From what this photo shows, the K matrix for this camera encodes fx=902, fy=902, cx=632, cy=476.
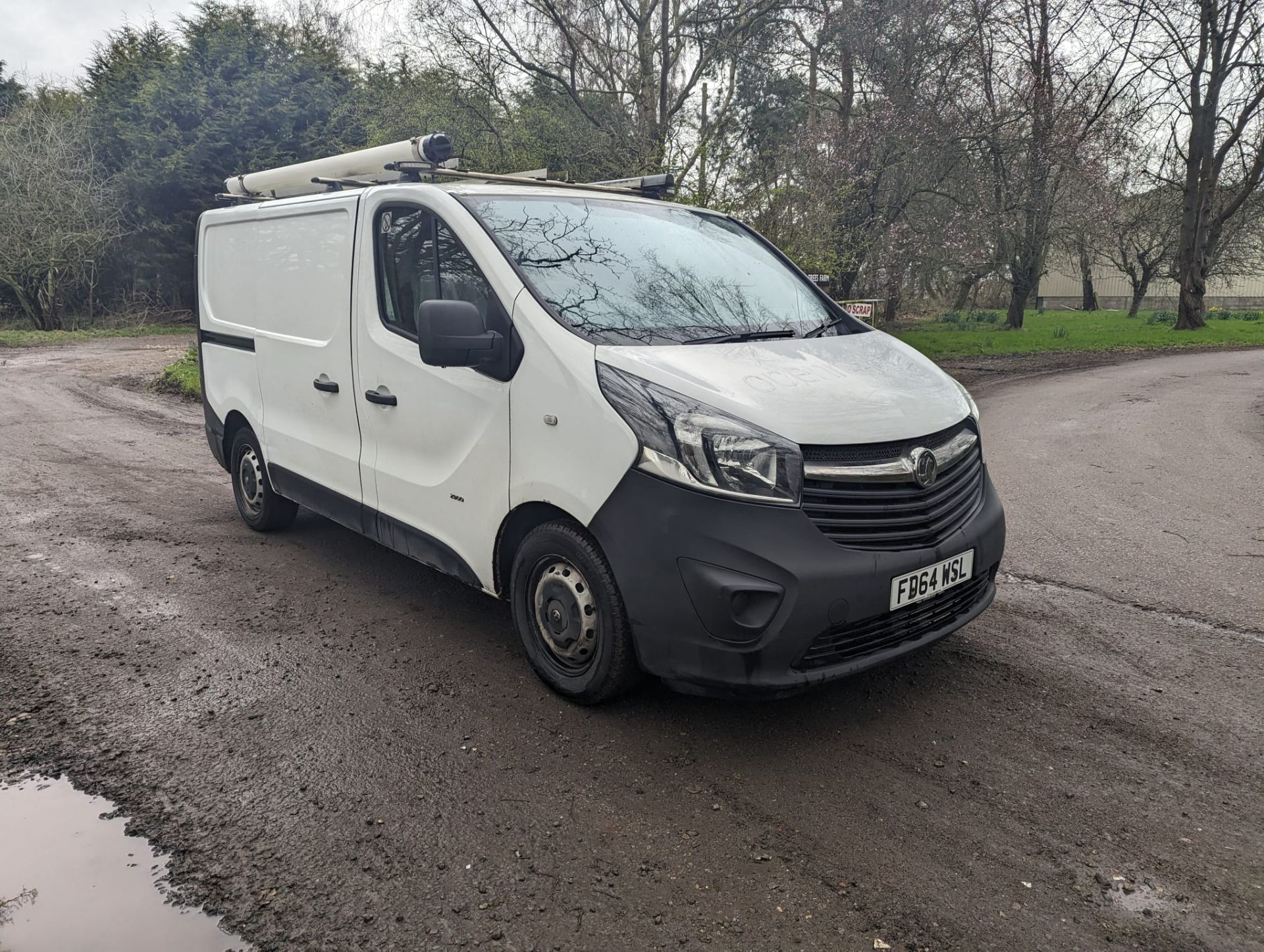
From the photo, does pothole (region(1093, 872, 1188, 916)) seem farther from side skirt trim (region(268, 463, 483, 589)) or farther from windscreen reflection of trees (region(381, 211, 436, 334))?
windscreen reflection of trees (region(381, 211, 436, 334))

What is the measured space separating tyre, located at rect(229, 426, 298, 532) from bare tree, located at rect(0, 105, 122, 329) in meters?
23.3

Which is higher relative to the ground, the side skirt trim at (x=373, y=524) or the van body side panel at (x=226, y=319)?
the van body side panel at (x=226, y=319)

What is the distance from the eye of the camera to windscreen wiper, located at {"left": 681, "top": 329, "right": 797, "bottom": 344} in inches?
141

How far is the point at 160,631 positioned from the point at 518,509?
6.70 feet

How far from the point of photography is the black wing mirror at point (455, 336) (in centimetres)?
345

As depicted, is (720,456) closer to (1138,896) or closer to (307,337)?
(1138,896)

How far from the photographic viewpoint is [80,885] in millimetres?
2605

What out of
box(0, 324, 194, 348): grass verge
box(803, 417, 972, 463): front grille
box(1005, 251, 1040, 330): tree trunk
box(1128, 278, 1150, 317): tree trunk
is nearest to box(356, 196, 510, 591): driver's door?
box(803, 417, 972, 463): front grille

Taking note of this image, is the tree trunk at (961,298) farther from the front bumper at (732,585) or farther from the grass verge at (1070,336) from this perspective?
the front bumper at (732,585)

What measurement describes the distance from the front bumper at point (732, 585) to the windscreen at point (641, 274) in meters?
0.78

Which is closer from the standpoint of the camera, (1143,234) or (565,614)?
(565,614)

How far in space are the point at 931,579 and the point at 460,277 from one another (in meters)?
2.25

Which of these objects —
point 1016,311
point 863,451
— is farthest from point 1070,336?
point 863,451

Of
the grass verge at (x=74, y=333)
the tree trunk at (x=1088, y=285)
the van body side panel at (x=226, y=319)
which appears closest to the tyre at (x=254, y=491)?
the van body side panel at (x=226, y=319)
